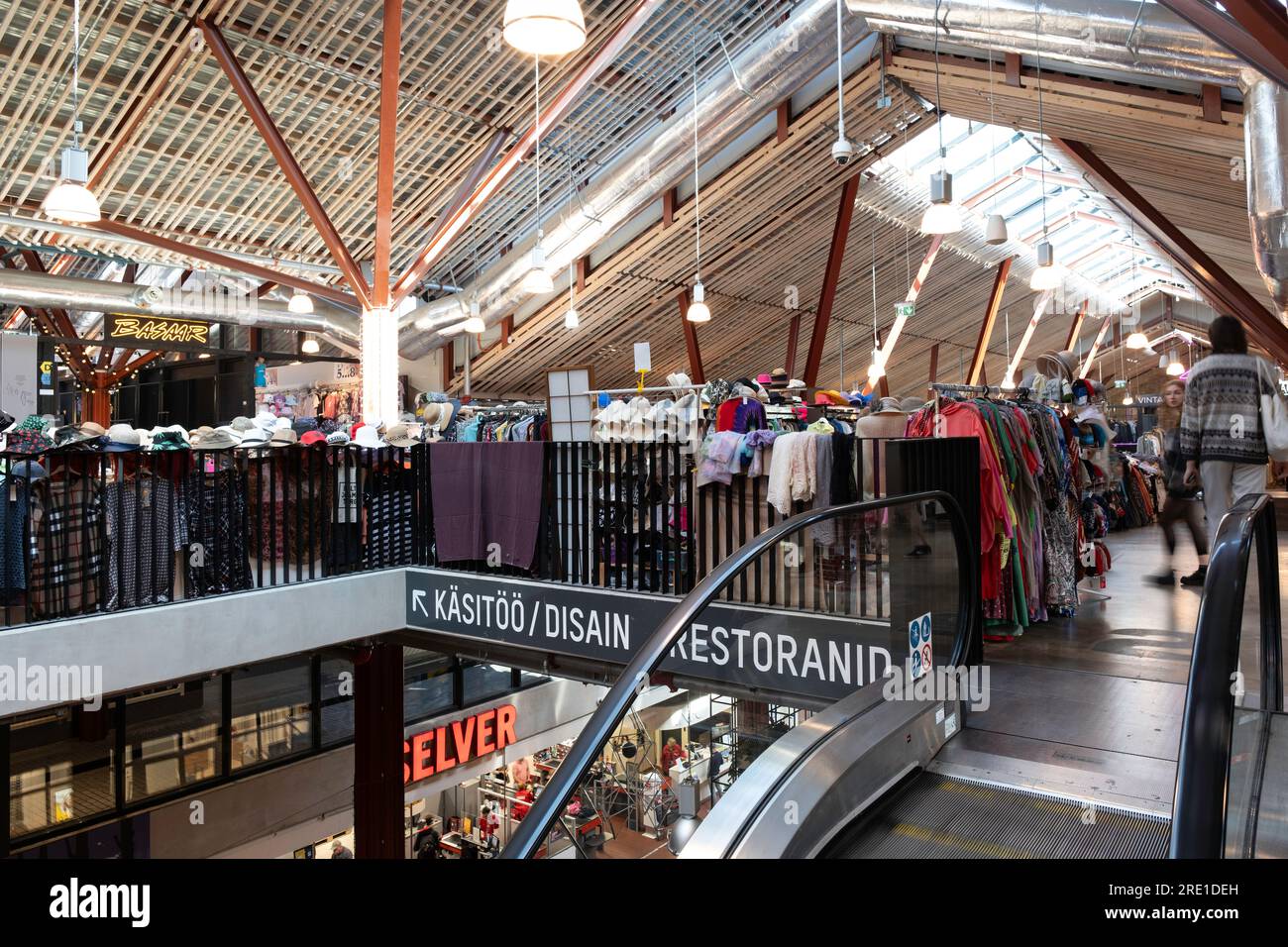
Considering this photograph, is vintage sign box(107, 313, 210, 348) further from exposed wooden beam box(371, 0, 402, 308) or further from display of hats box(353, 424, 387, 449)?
display of hats box(353, 424, 387, 449)

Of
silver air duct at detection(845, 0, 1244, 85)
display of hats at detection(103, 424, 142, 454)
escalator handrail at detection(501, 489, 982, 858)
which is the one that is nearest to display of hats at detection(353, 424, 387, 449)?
display of hats at detection(103, 424, 142, 454)

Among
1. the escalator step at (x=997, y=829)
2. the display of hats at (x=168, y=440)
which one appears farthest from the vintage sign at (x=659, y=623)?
the display of hats at (x=168, y=440)

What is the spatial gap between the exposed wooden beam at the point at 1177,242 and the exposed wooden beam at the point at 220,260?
10087mm

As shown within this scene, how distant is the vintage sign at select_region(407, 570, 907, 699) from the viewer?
365 centimetres

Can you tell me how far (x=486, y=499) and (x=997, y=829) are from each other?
5082 mm

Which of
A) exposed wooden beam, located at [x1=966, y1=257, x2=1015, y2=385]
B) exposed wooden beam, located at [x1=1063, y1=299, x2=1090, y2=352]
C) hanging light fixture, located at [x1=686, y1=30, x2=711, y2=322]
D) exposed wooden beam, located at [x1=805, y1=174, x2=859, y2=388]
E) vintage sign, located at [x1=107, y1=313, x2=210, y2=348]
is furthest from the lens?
exposed wooden beam, located at [x1=1063, y1=299, x2=1090, y2=352]

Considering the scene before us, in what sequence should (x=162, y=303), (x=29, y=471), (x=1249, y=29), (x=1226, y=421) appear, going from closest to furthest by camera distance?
(x=1249, y=29) → (x=1226, y=421) → (x=29, y=471) → (x=162, y=303)

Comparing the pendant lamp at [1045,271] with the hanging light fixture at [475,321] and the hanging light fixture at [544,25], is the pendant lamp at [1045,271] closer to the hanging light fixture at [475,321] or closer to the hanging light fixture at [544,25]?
the hanging light fixture at [544,25]

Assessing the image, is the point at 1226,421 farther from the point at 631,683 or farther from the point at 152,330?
the point at 152,330

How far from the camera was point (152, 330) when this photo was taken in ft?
46.6

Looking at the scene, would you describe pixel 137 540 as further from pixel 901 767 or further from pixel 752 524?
pixel 901 767

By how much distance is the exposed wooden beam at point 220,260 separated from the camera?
1098 cm

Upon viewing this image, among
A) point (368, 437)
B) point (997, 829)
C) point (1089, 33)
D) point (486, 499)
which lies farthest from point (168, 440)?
point (1089, 33)

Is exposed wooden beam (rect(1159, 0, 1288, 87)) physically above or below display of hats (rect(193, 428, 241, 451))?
above
